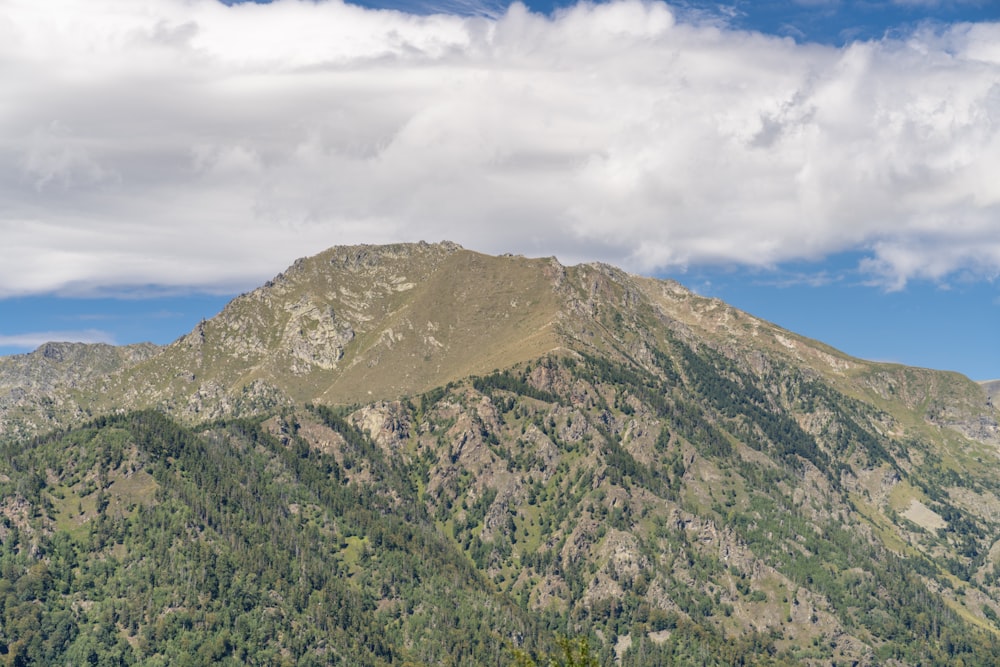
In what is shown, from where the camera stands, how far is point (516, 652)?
126312mm

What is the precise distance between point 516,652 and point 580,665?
7493mm

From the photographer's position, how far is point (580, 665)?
12619 cm
